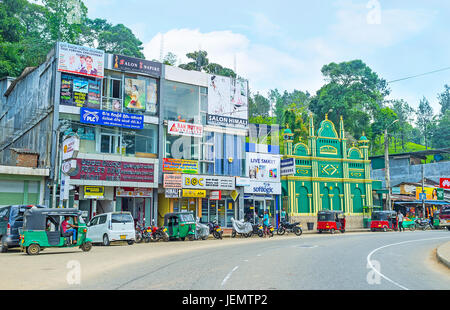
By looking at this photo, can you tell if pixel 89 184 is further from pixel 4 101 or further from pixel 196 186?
pixel 4 101

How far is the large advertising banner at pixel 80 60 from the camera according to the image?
96.1 feet

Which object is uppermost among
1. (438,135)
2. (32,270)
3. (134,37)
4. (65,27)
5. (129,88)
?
(134,37)

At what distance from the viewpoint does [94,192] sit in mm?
29453

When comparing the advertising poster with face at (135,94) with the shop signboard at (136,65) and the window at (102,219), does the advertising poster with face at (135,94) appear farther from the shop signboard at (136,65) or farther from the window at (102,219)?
the window at (102,219)

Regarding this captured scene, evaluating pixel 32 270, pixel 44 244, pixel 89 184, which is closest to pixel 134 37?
pixel 89 184

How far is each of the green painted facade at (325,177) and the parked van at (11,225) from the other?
2645cm

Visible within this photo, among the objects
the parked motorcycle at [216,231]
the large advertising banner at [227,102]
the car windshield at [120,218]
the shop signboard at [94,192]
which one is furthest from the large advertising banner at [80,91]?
the parked motorcycle at [216,231]

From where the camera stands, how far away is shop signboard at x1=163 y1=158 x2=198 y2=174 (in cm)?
3244

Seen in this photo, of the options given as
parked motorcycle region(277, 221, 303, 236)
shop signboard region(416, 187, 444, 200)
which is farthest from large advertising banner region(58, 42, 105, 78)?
shop signboard region(416, 187, 444, 200)

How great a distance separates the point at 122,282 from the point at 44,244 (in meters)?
9.46

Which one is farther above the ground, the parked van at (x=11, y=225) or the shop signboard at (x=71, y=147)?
the shop signboard at (x=71, y=147)

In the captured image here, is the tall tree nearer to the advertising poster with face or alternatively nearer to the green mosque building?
the green mosque building

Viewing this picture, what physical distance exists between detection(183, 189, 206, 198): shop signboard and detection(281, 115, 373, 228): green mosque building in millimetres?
10742
